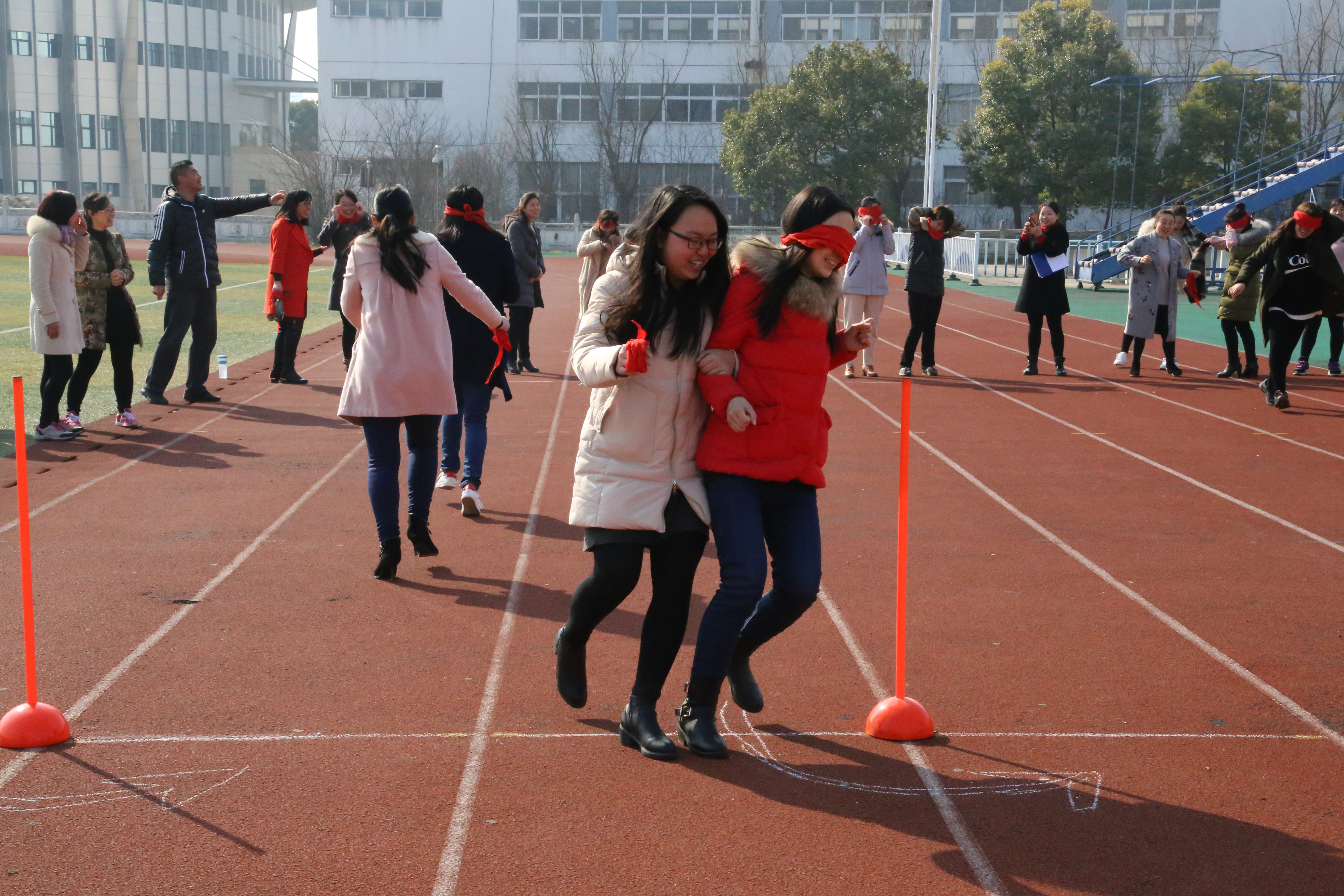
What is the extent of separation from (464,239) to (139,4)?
77.2m

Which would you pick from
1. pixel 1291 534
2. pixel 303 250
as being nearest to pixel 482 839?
pixel 1291 534

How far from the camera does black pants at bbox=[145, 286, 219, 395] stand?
1159 cm

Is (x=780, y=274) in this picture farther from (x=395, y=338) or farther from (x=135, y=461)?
(x=135, y=461)

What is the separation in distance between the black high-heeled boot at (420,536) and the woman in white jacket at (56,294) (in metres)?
4.37

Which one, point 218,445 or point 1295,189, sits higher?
point 1295,189

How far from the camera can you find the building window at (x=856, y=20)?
60250 millimetres

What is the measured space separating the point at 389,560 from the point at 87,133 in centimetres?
7747

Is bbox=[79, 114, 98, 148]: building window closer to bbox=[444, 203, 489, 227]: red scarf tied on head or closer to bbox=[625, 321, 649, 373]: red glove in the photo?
bbox=[444, 203, 489, 227]: red scarf tied on head

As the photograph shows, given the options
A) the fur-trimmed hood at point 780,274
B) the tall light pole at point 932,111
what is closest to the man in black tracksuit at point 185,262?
the fur-trimmed hood at point 780,274

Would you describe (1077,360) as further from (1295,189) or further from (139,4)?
(139,4)

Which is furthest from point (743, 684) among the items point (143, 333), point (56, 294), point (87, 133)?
point (87, 133)

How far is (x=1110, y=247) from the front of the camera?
33.4 meters

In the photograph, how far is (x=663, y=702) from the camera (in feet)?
15.8

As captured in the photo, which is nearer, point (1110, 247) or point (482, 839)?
point (482, 839)
